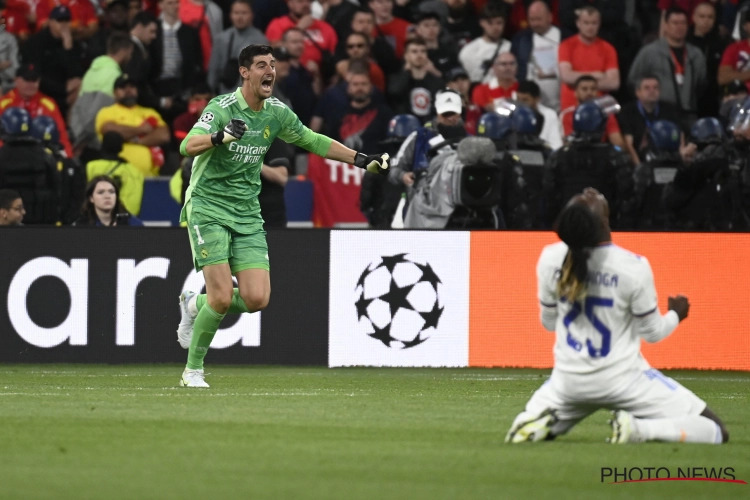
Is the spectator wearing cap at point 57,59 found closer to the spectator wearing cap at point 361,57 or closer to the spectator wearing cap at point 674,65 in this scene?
the spectator wearing cap at point 361,57

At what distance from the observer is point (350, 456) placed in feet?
24.0

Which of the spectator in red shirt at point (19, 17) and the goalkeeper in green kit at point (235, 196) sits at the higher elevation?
the spectator in red shirt at point (19, 17)

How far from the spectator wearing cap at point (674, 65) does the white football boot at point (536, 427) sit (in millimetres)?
11042

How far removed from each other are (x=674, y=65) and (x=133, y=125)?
6.47 meters

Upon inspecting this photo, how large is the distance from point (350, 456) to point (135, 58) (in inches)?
453

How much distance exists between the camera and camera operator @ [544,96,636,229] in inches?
609

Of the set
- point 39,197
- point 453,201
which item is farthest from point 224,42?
point 453,201

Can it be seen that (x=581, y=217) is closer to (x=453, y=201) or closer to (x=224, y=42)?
(x=453, y=201)

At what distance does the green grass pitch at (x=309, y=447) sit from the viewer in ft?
20.9

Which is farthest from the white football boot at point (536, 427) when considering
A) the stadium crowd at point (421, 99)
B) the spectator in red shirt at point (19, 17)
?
the spectator in red shirt at point (19, 17)

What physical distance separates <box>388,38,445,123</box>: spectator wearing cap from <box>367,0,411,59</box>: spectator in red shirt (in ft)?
2.36

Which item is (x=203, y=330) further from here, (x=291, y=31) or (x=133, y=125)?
(x=291, y=31)

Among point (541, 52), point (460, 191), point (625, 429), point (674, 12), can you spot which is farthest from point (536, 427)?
point (674, 12)

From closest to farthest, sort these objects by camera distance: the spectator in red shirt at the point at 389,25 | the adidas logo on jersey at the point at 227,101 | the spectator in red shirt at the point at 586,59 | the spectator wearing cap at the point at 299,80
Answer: the adidas logo on jersey at the point at 227,101 < the spectator in red shirt at the point at 586,59 < the spectator wearing cap at the point at 299,80 < the spectator in red shirt at the point at 389,25
